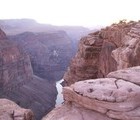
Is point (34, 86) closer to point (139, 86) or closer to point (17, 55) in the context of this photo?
point (17, 55)

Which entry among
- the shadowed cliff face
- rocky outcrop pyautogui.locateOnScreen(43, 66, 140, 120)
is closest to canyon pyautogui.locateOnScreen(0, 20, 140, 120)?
rocky outcrop pyautogui.locateOnScreen(43, 66, 140, 120)

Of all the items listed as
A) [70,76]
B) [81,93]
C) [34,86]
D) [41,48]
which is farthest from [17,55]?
[81,93]

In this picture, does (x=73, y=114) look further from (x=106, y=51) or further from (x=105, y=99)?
(x=106, y=51)

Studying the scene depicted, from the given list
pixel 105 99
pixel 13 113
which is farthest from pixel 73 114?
pixel 13 113

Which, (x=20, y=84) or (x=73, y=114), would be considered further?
(x=20, y=84)

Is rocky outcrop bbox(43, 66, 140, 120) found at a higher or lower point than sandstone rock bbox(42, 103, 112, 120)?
higher

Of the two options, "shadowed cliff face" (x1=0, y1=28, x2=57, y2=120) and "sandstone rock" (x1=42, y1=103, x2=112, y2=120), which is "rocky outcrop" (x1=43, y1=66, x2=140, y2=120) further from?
"shadowed cliff face" (x1=0, y1=28, x2=57, y2=120)
